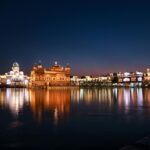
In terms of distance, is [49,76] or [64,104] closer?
[64,104]

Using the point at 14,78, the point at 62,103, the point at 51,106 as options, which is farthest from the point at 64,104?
the point at 14,78

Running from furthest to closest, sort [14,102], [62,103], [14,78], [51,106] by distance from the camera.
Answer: [14,78], [14,102], [62,103], [51,106]

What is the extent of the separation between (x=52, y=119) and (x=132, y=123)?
361 centimetres

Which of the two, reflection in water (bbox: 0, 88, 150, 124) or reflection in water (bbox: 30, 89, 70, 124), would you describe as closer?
reflection in water (bbox: 30, 89, 70, 124)

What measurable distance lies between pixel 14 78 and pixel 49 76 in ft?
60.4

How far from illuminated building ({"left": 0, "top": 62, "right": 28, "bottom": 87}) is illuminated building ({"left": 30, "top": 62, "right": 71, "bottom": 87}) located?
693 cm

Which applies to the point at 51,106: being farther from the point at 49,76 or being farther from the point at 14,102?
the point at 49,76

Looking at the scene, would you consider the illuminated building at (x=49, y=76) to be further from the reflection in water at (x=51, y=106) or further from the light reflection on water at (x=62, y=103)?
the reflection in water at (x=51, y=106)

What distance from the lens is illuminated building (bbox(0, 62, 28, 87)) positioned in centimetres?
13238

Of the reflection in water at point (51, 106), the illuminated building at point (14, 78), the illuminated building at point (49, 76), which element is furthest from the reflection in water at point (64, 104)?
the illuminated building at point (14, 78)

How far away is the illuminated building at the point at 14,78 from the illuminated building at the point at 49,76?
6.93 meters

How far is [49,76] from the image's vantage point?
410 feet

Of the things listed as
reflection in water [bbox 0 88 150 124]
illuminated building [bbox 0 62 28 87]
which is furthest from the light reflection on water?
illuminated building [bbox 0 62 28 87]

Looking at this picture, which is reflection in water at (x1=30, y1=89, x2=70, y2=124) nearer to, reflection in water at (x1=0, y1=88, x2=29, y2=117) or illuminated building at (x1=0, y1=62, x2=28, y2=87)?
reflection in water at (x1=0, y1=88, x2=29, y2=117)
